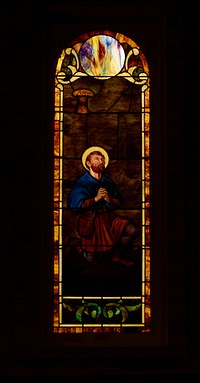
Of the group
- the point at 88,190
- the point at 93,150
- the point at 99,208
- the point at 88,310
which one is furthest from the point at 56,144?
the point at 88,310

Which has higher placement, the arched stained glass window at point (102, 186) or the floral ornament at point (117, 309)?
the arched stained glass window at point (102, 186)

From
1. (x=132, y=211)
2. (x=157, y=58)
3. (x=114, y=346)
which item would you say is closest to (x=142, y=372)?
(x=114, y=346)

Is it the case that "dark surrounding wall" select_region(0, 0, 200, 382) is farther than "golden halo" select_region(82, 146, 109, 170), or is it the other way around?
"golden halo" select_region(82, 146, 109, 170)

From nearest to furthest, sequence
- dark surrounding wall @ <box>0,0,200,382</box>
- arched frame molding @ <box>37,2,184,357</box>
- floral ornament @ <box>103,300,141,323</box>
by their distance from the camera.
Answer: dark surrounding wall @ <box>0,0,200,382</box>
arched frame molding @ <box>37,2,184,357</box>
floral ornament @ <box>103,300,141,323</box>

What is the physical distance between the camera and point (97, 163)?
466 cm

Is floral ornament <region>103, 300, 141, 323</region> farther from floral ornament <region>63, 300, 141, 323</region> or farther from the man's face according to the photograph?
the man's face

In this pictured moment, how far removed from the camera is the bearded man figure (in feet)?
15.1

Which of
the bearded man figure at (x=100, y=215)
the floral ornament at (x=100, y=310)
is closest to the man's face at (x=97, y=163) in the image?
the bearded man figure at (x=100, y=215)

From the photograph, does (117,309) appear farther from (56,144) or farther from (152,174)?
(56,144)

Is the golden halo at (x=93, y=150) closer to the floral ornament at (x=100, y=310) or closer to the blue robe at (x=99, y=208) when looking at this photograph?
the blue robe at (x=99, y=208)

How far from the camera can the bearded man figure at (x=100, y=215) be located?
15.1 ft

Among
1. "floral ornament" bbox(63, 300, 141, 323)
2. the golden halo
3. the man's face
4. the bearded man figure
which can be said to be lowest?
"floral ornament" bbox(63, 300, 141, 323)

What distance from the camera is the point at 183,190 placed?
444 centimetres

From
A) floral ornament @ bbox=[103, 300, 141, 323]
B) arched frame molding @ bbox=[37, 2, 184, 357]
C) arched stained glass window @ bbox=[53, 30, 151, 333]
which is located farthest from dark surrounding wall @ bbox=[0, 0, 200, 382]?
floral ornament @ bbox=[103, 300, 141, 323]
